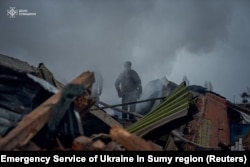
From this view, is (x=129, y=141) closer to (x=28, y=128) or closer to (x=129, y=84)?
(x=28, y=128)

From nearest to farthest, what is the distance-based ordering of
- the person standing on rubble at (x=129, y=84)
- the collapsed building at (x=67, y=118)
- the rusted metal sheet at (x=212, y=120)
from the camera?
the collapsed building at (x=67, y=118) < the person standing on rubble at (x=129, y=84) < the rusted metal sheet at (x=212, y=120)

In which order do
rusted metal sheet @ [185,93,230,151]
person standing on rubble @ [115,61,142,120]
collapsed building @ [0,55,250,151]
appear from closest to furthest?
collapsed building @ [0,55,250,151]
person standing on rubble @ [115,61,142,120]
rusted metal sheet @ [185,93,230,151]

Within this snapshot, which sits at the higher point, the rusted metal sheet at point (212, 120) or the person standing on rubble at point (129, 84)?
the person standing on rubble at point (129, 84)

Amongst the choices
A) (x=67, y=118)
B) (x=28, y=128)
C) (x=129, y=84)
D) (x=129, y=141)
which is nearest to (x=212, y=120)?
(x=129, y=84)

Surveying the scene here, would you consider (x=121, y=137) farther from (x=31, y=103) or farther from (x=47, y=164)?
(x=31, y=103)

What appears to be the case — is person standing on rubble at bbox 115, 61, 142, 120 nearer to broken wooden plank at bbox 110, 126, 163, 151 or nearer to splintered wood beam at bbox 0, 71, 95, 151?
splintered wood beam at bbox 0, 71, 95, 151

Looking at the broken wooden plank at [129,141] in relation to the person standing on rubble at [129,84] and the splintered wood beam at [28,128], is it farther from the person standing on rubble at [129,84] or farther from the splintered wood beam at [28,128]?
the person standing on rubble at [129,84]

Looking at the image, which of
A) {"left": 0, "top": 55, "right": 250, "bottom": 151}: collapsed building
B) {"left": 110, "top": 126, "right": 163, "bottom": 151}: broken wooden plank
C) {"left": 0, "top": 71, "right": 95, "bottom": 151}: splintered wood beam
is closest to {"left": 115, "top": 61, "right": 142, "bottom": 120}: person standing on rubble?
{"left": 0, "top": 55, "right": 250, "bottom": 151}: collapsed building

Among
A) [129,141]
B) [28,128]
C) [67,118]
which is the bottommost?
[129,141]

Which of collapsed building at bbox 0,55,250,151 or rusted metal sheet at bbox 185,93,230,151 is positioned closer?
collapsed building at bbox 0,55,250,151

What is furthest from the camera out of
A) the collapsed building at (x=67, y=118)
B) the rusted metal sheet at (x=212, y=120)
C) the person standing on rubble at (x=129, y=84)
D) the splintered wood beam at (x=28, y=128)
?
the rusted metal sheet at (x=212, y=120)

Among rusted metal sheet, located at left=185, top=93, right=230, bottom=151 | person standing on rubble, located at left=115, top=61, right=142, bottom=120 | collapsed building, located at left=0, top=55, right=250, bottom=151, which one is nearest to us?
collapsed building, located at left=0, top=55, right=250, bottom=151

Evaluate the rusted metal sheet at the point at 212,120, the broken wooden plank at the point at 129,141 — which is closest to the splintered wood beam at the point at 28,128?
the broken wooden plank at the point at 129,141

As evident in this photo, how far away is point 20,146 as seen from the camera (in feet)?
11.4
